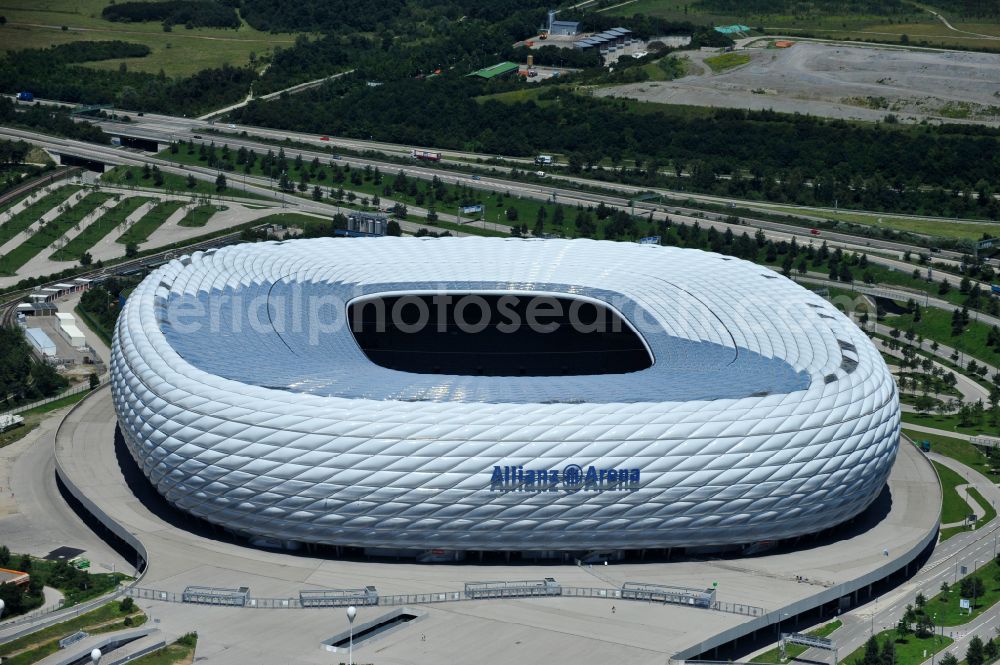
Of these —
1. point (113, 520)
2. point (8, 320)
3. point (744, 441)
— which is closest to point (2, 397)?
point (8, 320)

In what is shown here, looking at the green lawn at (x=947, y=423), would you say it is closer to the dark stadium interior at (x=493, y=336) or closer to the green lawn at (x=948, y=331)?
the green lawn at (x=948, y=331)

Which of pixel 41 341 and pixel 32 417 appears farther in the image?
pixel 41 341

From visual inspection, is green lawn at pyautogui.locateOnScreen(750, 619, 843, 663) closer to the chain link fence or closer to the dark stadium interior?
the chain link fence

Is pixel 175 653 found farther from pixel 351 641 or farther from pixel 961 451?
pixel 961 451

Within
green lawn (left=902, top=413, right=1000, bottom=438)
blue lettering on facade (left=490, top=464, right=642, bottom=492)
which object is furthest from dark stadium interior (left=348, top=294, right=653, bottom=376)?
blue lettering on facade (left=490, top=464, right=642, bottom=492)

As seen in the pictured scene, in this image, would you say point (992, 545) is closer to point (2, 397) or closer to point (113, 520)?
point (113, 520)

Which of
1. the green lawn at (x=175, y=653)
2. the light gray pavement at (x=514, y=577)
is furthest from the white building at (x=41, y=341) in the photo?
the green lawn at (x=175, y=653)

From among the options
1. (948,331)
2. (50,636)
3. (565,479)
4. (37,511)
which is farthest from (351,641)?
(948,331)
